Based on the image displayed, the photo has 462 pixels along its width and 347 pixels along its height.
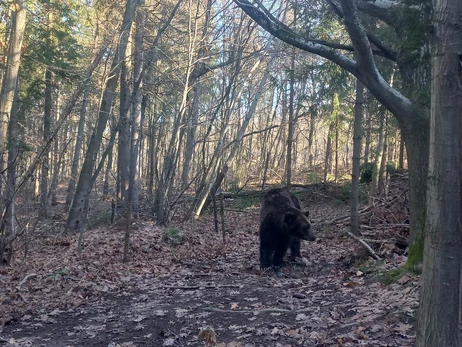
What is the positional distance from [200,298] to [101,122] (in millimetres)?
8913

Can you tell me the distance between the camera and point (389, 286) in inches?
279

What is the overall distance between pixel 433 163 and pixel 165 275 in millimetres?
7770

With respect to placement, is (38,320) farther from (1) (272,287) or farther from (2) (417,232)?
(2) (417,232)

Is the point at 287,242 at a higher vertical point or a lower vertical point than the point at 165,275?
higher

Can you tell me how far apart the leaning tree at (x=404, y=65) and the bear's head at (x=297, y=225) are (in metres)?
3.29

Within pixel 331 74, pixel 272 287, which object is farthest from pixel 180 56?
pixel 272 287

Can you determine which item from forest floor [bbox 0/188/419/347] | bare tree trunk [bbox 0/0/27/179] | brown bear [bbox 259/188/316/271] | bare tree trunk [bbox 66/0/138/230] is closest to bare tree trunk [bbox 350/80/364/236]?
forest floor [bbox 0/188/419/347]

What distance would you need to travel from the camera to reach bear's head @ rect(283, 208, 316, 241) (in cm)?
1052

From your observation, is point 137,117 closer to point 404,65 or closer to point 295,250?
point 295,250

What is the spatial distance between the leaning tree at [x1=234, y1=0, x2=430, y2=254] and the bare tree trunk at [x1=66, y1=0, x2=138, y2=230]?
6980 mm

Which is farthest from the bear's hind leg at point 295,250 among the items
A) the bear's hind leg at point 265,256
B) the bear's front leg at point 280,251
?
the bear's hind leg at point 265,256

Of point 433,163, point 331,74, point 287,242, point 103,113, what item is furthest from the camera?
point 103,113

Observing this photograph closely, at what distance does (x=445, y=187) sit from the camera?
362 cm

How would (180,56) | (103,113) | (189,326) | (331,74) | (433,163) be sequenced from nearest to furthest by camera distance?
(433,163) < (189,326) < (331,74) < (103,113) < (180,56)
